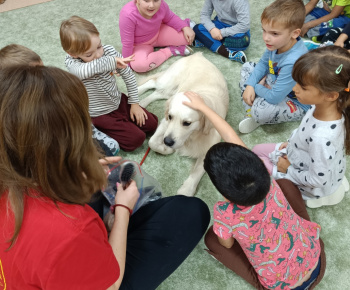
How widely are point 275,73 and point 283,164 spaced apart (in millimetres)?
679

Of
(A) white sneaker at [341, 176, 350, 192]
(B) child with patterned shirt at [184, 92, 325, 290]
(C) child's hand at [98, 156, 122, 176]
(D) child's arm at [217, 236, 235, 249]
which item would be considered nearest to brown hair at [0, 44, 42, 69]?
(C) child's hand at [98, 156, 122, 176]

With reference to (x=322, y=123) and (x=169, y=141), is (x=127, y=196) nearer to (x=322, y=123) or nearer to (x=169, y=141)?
(x=169, y=141)

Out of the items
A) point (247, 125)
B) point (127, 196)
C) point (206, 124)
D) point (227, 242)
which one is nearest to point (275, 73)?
point (247, 125)

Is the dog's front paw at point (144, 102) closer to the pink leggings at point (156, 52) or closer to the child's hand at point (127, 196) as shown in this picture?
the pink leggings at point (156, 52)

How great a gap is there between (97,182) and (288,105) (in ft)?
5.17

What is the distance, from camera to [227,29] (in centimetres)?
260

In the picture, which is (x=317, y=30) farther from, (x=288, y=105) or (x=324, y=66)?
(x=324, y=66)

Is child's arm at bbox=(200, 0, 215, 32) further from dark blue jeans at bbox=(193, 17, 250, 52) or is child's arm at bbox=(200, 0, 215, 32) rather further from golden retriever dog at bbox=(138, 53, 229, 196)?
golden retriever dog at bbox=(138, 53, 229, 196)

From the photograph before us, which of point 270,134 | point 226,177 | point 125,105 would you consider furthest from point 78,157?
point 270,134

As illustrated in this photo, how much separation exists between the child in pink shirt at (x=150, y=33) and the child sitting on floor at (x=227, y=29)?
5.5 inches

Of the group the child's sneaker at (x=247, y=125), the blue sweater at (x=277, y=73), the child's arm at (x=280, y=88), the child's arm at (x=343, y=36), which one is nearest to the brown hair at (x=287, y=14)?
the blue sweater at (x=277, y=73)

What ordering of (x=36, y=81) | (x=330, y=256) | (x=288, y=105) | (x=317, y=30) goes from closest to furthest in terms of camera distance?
(x=36, y=81)
(x=330, y=256)
(x=288, y=105)
(x=317, y=30)

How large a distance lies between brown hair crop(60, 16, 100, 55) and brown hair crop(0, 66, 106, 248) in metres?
0.88

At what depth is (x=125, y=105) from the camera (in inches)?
83.6
